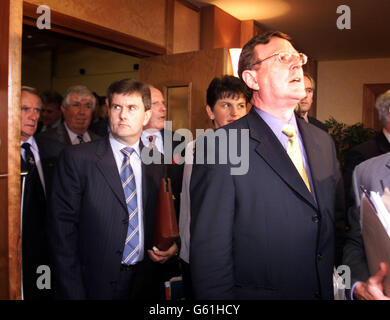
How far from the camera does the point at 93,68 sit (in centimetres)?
735

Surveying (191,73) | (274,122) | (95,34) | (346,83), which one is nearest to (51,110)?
(95,34)

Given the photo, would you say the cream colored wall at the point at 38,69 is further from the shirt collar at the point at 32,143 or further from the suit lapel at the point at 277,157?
the suit lapel at the point at 277,157

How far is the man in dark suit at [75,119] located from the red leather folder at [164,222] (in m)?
1.95

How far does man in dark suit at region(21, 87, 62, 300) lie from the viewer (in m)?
2.23

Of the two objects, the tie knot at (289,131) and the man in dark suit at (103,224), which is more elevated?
the tie knot at (289,131)

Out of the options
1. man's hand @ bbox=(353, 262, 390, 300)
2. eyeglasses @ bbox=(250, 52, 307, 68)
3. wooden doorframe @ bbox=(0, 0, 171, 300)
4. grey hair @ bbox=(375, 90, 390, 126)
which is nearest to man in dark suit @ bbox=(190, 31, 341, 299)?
man's hand @ bbox=(353, 262, 390, 300)

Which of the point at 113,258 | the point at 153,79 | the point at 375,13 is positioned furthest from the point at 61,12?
the point at 375,13

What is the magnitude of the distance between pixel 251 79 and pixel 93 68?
637 cm

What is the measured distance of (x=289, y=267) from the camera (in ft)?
4.44

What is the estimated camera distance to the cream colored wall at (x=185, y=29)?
4.32 metres

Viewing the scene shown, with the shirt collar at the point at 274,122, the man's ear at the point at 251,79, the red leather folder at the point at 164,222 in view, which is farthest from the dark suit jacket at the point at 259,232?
the red leather folder at the point at 164,222

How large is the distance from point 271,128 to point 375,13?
4160mm

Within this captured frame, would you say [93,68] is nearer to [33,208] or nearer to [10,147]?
[33,208]

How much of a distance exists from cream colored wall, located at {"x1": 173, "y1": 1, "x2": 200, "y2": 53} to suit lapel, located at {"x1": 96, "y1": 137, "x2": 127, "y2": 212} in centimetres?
278
